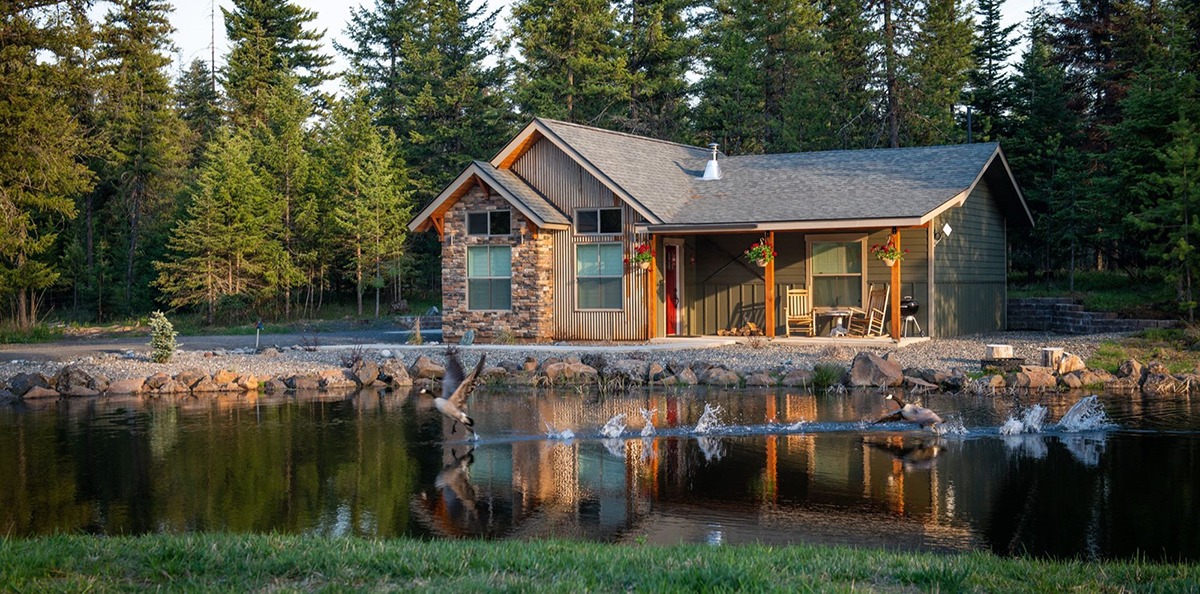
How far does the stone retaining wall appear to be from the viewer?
71.1ft

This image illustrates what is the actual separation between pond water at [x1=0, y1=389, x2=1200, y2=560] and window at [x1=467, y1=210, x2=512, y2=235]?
858 centimetres

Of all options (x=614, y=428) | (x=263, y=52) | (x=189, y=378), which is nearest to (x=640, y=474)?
(x=614, y=428)

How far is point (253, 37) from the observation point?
44906 mm

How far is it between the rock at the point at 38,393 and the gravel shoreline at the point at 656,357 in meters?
1.08

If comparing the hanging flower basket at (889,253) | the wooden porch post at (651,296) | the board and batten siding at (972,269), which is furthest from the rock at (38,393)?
the board and batten siding at (972,269)

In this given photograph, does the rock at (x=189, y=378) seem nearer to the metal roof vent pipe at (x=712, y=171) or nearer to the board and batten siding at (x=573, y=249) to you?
the board and batten siding at (x=573, y=249)

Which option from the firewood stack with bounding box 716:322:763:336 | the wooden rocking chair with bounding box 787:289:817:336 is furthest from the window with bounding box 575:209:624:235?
the wooden rocking chair with bounding box 787:289:817:336

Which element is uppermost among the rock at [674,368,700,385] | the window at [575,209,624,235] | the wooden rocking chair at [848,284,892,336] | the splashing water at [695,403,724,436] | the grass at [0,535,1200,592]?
the window at [575,209,624,235]

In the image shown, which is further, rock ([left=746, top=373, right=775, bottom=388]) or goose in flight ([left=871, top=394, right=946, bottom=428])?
rock ([left=746, top=373, right=775, bottom=388])

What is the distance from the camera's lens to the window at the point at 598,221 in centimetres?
2259

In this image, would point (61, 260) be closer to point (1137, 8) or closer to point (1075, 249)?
point (1075, 249)

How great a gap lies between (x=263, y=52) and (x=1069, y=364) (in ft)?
126

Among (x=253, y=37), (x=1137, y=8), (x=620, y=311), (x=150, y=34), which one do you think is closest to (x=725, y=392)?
(x=620, y=311)

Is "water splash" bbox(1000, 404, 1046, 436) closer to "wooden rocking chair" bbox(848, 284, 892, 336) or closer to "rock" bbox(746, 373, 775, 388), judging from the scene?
"rock" bbox(746, 373, 775, 388)
